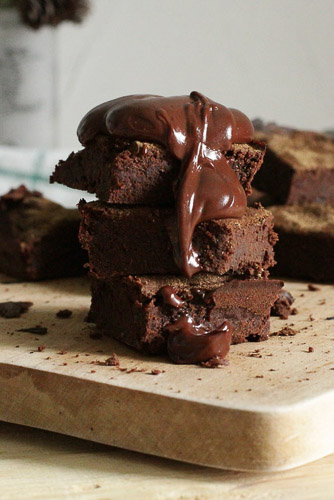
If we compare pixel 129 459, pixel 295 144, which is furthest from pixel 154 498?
pixel 295 144

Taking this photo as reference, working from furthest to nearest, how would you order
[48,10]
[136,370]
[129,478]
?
[48,10] → [136,370] → [129,478]

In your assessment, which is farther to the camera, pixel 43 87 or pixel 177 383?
pixel 43 87

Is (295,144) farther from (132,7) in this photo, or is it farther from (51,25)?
(132,7)

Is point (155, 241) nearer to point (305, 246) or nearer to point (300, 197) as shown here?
point (305, 246)

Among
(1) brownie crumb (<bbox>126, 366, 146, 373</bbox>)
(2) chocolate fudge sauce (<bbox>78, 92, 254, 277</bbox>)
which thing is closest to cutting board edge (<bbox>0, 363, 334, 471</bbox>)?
(1) brownie crumb (<bbox>126, 366, 146, 373</bbox>)

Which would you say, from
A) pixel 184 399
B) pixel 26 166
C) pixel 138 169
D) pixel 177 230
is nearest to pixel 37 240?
pixel 26 166

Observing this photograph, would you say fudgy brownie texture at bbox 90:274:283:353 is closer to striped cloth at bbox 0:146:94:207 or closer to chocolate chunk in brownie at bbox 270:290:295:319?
chocolate chunk in brownie at bbox 270:290:295:319
